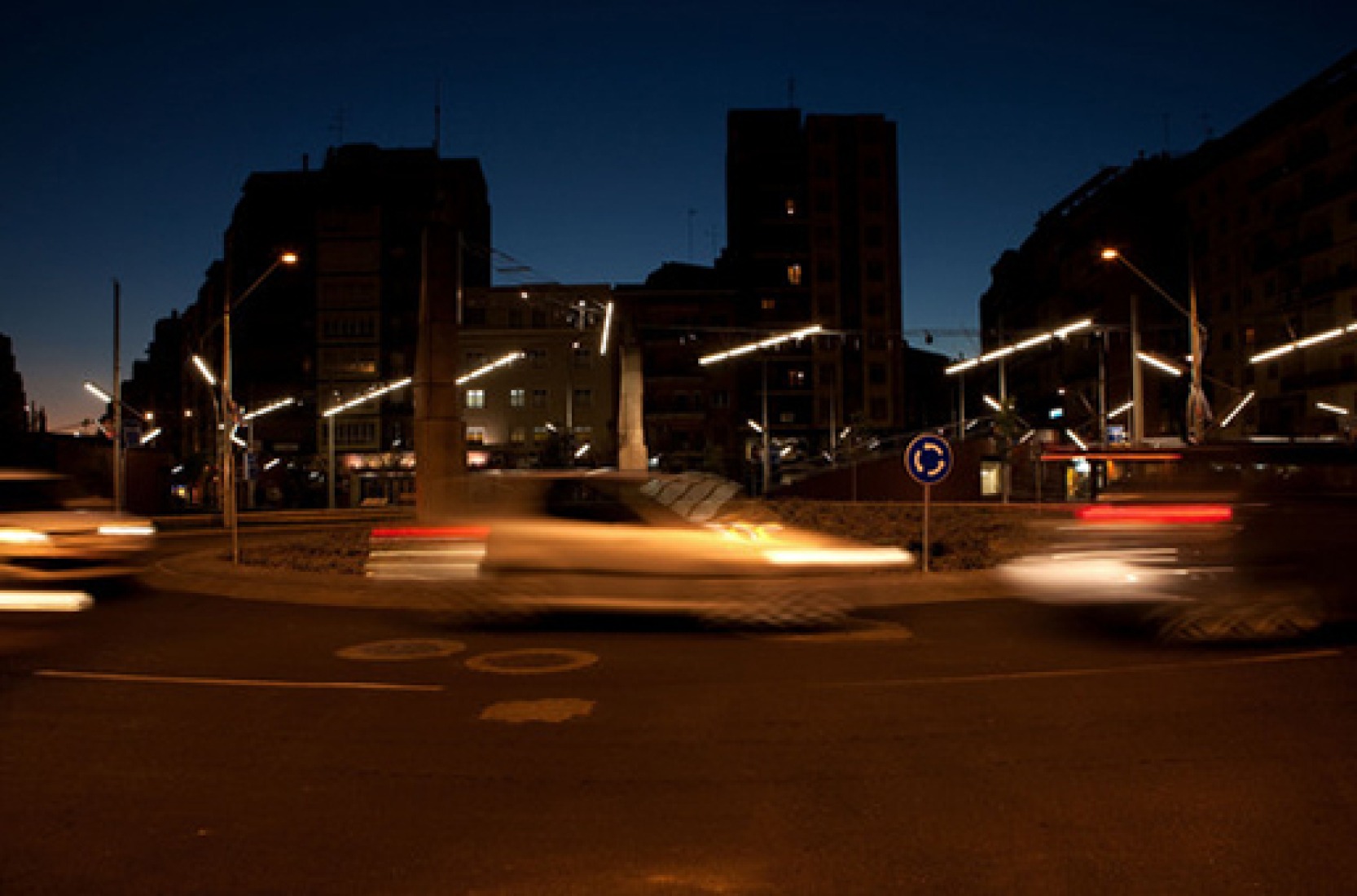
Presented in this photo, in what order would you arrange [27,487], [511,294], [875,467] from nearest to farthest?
[27,487], [875,467], [511,294]

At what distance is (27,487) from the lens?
1424 centimetres

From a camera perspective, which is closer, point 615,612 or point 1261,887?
point 1261,887

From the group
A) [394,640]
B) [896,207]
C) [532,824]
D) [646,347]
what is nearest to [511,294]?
[646,347]

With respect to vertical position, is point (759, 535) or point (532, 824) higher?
point (759, 535)

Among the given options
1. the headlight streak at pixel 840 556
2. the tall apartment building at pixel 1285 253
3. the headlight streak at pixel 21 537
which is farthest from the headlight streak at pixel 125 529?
the tall apartment building at pixel 1285 253

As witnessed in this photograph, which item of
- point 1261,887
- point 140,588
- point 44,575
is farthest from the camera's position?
point 140,588

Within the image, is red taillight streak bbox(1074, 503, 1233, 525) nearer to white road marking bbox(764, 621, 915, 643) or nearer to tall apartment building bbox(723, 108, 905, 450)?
white road marking bbox(764, 621, 915, 643)

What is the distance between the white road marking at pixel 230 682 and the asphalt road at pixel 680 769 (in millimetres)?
44

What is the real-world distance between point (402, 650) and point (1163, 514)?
1074cm

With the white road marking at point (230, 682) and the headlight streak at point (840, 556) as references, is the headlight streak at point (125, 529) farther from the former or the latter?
the headlight streak at point (840, 556)

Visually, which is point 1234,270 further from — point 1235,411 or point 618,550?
point 618,550

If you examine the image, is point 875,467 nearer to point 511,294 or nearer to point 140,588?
point 140,588

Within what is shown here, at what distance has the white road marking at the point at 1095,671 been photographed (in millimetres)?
7934

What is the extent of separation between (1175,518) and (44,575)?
15167mm
